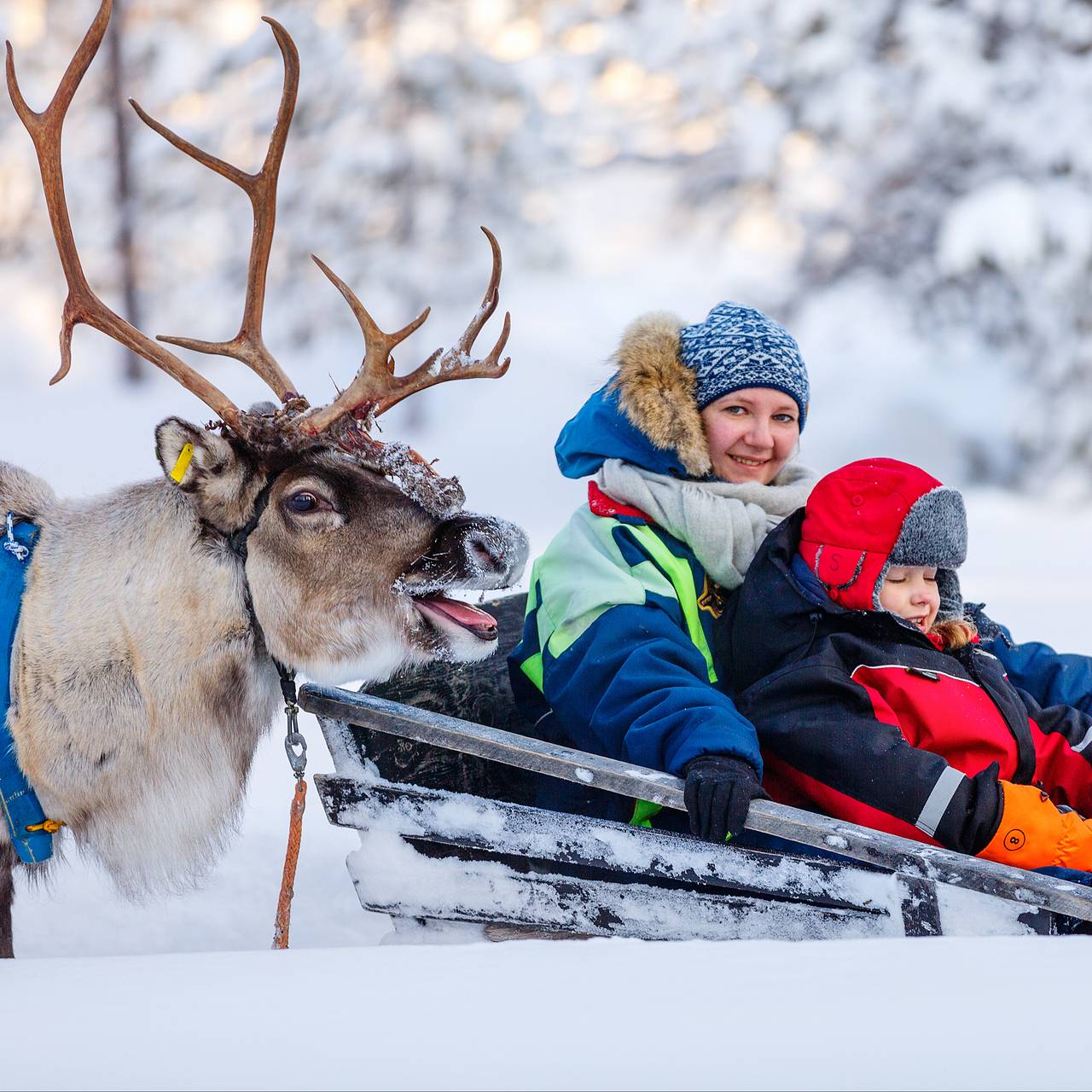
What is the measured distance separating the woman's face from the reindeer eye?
3.71 feet

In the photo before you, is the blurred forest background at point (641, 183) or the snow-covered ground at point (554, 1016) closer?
the snow-covered ground at point (554, 1016)

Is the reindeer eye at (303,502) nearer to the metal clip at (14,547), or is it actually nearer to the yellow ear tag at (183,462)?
the yellow ear tag at (183,462)

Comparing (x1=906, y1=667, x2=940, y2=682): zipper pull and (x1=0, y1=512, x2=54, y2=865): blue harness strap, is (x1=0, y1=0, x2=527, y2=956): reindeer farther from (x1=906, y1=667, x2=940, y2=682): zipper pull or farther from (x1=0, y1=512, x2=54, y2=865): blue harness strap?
(x1=906, y1=667, x2=940, y2=682): zipper pull

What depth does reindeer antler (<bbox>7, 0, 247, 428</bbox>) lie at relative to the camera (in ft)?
8.95

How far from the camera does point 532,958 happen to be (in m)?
1.98

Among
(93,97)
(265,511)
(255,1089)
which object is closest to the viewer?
(255,1089)

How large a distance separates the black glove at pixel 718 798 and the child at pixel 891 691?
34 cm

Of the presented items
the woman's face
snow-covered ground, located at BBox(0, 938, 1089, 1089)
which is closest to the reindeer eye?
snow-covered ground, located at BBox(0, 938, 1089, 1089)

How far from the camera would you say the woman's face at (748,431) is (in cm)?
323

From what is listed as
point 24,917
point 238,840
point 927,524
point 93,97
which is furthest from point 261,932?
point 93,97

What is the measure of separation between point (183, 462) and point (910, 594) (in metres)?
1.67

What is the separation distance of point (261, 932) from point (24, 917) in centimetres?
68

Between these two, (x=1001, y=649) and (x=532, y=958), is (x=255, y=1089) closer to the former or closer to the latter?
(x=532, y=958)

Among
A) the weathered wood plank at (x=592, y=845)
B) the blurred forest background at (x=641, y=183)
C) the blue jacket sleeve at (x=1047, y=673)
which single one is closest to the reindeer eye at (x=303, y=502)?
the weathered wood plank at (x=592, y=845)
